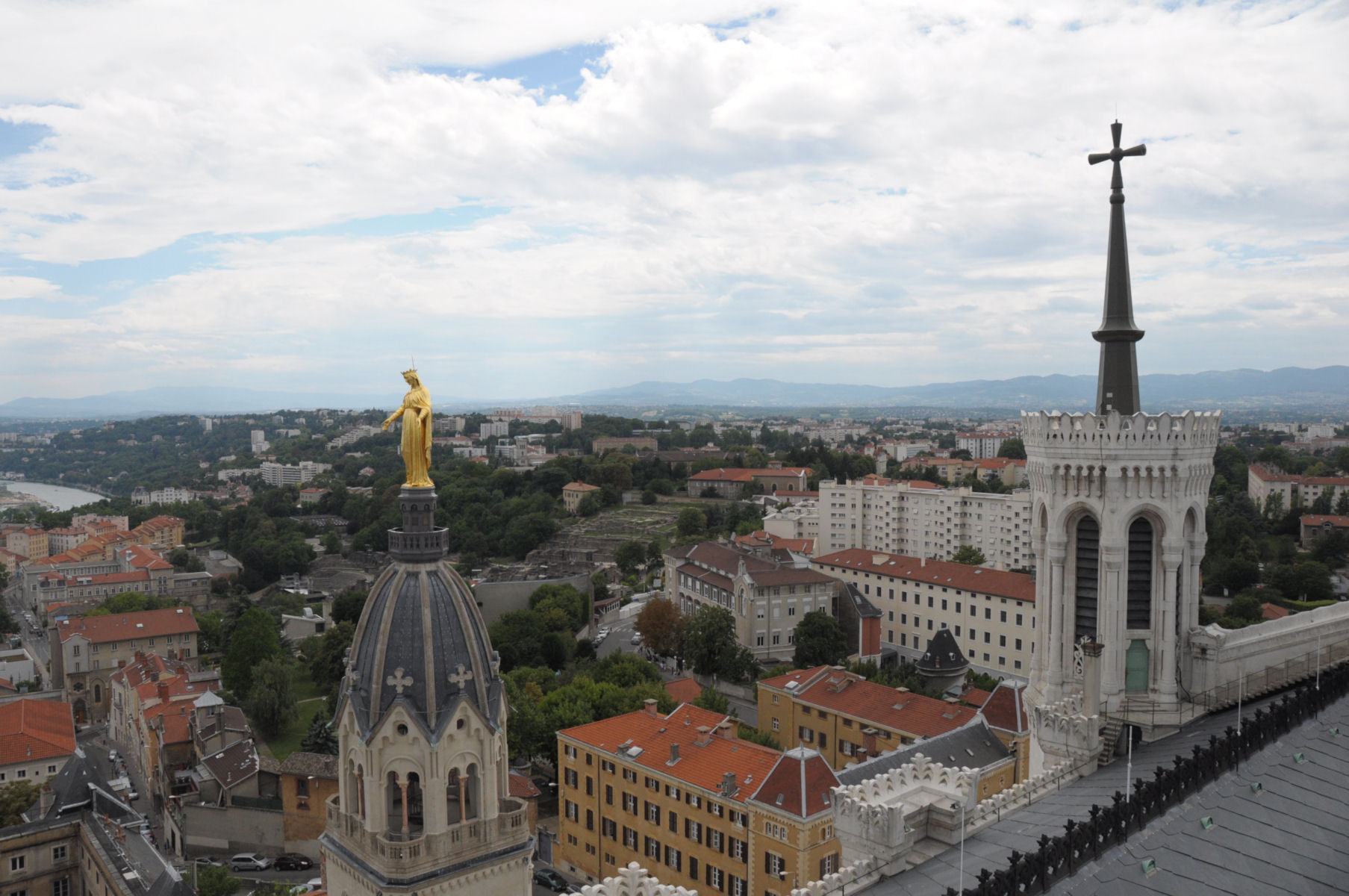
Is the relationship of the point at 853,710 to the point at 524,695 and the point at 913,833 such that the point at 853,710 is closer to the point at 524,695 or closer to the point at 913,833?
the point at 524,695

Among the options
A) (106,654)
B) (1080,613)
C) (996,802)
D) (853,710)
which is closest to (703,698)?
(853,710)

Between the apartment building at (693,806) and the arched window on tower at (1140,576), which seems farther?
the apartment building at (693,806)

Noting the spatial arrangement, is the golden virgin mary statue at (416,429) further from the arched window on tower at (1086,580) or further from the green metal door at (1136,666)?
the green metal door at (1136,666)

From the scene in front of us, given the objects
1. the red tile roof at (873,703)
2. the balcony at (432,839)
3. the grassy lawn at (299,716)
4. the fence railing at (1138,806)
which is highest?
the fence railing at (1138,806)

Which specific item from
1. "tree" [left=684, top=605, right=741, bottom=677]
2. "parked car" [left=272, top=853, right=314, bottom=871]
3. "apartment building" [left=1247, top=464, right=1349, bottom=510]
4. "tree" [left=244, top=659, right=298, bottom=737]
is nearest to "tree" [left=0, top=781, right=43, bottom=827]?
"parked car" [left=272, top=853, right=314, bottom=871]

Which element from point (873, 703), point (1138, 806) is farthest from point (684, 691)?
point (1138, 806)

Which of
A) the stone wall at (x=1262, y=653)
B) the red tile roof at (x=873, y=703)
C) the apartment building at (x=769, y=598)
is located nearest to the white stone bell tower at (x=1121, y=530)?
the stone wall at (x=1262, y=653)

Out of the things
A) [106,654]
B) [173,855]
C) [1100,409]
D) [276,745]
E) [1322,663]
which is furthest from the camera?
[106,654]

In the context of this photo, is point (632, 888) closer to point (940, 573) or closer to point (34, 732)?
point (34, 732)
